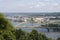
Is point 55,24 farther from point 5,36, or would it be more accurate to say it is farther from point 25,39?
point 5,36

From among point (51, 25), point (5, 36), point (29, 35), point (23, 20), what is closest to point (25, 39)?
point (29, 35)

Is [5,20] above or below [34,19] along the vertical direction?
above

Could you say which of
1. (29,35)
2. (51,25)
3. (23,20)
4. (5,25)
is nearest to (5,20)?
(5,25)

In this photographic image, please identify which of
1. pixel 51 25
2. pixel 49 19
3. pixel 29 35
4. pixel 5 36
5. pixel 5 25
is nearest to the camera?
pixel 5 25

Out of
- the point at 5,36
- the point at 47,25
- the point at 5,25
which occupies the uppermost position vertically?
the point at 5,25

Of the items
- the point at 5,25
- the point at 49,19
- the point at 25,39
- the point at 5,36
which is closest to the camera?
the point at 5,25

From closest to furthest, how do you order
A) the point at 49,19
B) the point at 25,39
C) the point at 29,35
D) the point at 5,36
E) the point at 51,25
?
the point at 5,36, the point at 25,39, the point at 29,35, the point at 51,25, the point at 49,19

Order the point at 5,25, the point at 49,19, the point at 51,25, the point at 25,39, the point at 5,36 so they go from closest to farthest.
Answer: the point at 5,25 → the point at 5,36 → the point at 25,39 → the point at 51,25 → the point at 49,19

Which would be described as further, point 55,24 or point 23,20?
point 23,20

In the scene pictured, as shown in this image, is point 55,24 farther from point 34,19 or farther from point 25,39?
point 25,39
